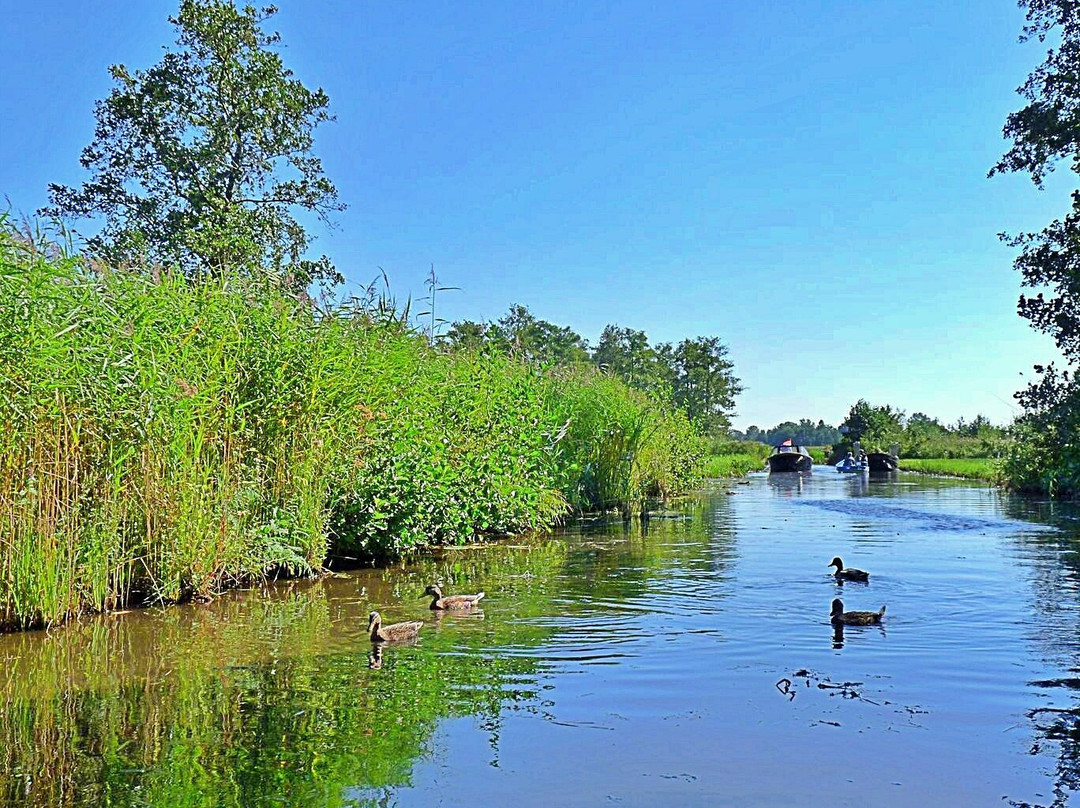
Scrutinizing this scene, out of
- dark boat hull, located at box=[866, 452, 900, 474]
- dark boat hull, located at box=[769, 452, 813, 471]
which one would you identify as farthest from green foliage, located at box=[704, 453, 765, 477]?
dark boat hull, located at box=[866, 452, 900, 474]

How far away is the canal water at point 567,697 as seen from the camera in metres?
5.49

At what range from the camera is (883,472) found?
178ft

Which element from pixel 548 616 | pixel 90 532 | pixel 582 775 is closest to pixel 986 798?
pixel 582 775

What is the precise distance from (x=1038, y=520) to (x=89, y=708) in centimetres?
2093

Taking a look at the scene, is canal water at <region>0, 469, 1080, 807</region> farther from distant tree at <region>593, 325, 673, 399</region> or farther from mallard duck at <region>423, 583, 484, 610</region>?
distant tree at <region>593, 325, 673, 399</region>

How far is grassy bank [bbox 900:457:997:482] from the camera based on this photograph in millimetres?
41344

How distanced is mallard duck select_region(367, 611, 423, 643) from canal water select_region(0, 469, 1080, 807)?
0.14m

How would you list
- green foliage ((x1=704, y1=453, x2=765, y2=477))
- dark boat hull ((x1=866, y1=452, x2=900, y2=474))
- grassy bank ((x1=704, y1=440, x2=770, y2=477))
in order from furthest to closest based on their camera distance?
dark boat hull ((x1=866, y1=452, x2=900, y2=474))
grassy bank ((x1=704, y1=440, x2=770, y2=477))
green foliage ((x1=704, y1=453, x2=765, y2=477))

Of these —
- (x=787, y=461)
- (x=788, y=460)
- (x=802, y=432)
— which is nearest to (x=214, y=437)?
(x=788, y=460)

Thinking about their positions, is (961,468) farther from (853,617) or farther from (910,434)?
(853,617)

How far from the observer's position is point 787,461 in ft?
187

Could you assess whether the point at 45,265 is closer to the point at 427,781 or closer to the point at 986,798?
the point at 427,781

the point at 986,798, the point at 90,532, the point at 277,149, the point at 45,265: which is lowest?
the point at 986,798

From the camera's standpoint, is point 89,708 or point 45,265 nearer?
point 89,708
